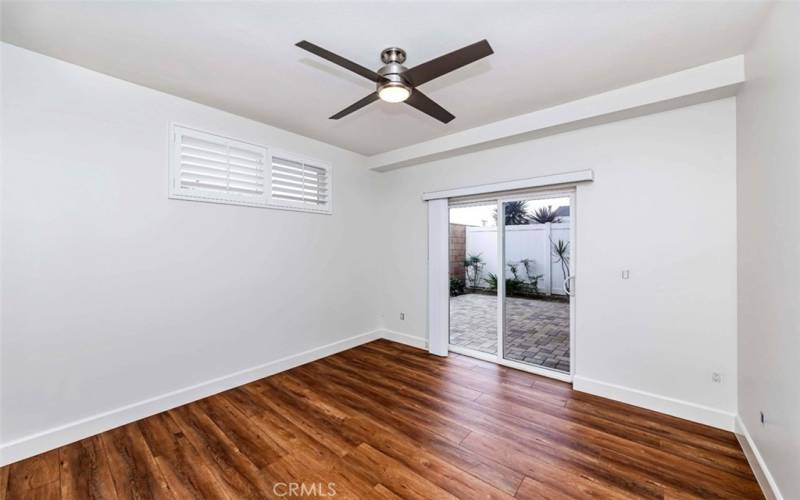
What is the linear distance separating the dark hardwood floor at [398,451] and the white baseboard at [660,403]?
8 centimetres

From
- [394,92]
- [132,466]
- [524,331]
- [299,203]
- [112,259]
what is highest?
[394,92]

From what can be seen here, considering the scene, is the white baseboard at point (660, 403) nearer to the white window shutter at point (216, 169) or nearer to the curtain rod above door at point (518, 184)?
the curtain rod above door at point (518, 184)

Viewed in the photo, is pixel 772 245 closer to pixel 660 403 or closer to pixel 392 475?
pixel 660 403

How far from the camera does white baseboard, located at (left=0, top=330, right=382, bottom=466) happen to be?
6.70ft

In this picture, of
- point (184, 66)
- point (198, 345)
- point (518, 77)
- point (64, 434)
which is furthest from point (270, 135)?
point (64, 434)

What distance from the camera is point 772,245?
172 centimetres

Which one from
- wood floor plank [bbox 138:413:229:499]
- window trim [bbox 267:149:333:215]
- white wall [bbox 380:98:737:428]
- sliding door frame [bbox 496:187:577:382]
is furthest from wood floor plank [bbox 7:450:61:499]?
white wall [bbox 380:98:737:428]

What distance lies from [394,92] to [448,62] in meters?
0.39

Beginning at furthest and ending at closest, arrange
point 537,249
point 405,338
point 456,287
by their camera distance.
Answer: point 405,338 → point 456,287 → point 537,249

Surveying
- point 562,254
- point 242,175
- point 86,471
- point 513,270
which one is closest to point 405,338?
point 513,270

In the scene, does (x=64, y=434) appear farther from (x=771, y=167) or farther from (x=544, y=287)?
(x=771, y=167)

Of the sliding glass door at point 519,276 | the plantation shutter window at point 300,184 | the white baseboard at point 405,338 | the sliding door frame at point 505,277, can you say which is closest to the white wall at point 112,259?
the plantation shutter window at point 300,184

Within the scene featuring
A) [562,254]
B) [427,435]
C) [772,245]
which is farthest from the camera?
[562,254]

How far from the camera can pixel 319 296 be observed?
154 inches
